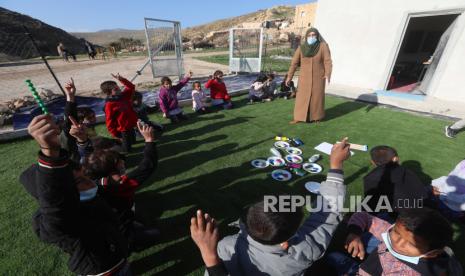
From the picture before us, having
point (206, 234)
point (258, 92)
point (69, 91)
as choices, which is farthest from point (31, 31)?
point (206, 234)

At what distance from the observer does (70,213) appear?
1281 millimetres

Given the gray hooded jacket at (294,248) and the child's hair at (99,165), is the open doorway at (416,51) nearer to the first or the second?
the gray hooded jacket at (294,248)

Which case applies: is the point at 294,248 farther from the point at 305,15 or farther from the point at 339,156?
the point at 305,15

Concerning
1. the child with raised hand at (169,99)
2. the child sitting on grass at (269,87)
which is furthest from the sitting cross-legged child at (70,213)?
the child sitting on grass at (269,87)

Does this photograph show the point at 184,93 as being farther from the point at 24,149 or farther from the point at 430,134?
the point at 430,134

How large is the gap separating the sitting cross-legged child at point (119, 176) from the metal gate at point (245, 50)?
10.0m

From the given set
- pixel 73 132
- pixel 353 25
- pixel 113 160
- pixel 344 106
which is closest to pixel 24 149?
pixel 73 132

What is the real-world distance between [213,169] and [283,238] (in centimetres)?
262

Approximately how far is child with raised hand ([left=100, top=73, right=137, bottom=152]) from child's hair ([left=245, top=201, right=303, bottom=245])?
3696 millimetres

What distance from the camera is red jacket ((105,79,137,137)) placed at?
415cm

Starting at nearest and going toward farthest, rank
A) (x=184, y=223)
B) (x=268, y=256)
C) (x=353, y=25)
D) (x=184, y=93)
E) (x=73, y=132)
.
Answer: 1. (x=268, y=256)
2. (x=184, y=223)
3. (x=73, y=132)
4. (x=184, y=93)
5. (x=353, y=25)

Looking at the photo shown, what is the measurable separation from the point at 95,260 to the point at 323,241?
1532 mm

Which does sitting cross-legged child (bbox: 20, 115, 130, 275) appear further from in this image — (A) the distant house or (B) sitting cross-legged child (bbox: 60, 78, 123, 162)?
(A) the distant house

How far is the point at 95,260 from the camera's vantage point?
5.21 feet
